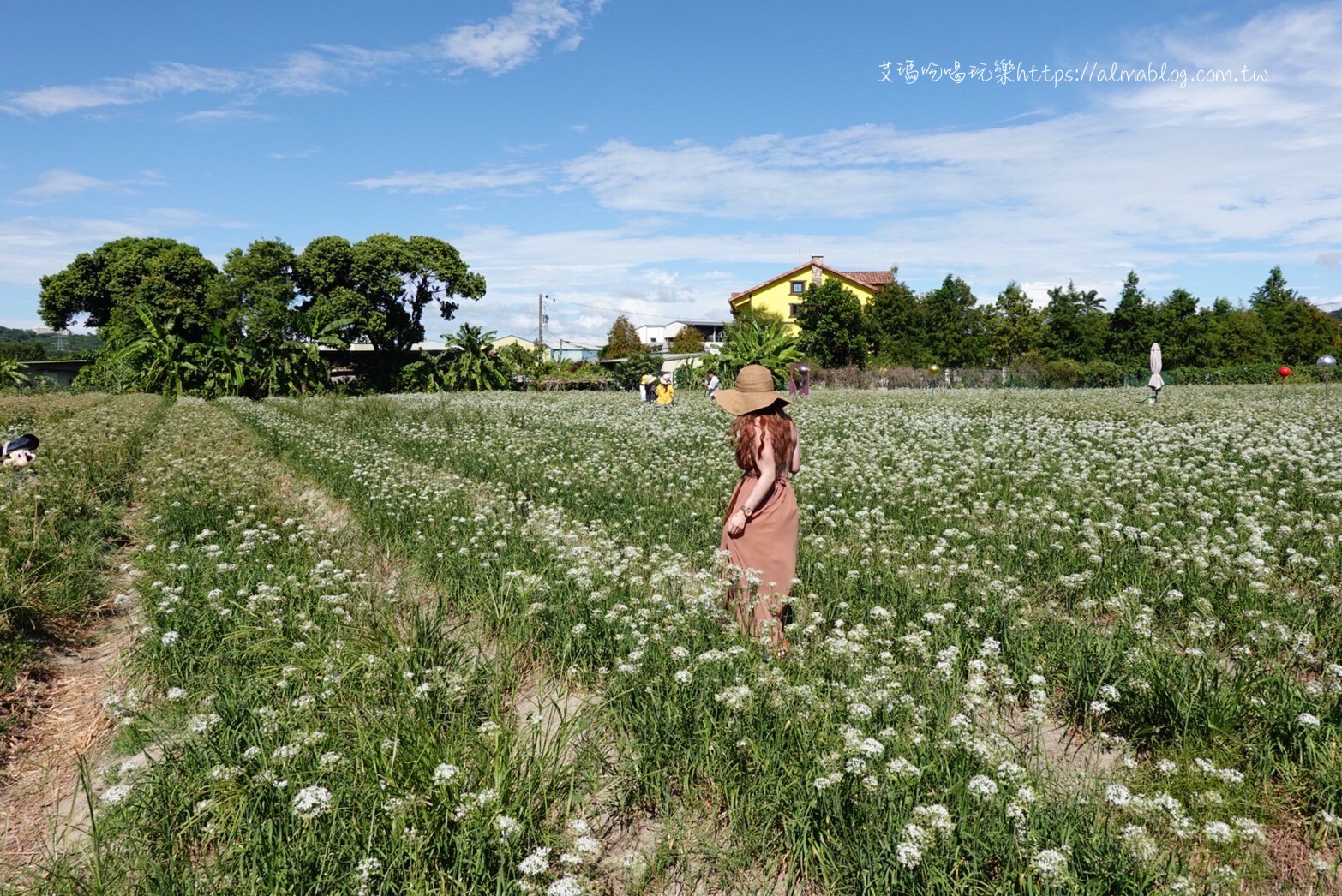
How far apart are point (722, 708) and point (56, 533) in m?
7.05

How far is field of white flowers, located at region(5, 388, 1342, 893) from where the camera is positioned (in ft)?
9.52

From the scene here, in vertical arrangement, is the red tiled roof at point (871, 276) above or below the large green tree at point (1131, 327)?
above

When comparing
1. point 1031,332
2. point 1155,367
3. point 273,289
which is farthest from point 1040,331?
point 273,289

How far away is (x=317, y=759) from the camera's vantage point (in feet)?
11.5

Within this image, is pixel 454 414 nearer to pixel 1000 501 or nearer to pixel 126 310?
pixel 1000 501

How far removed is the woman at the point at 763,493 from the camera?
5.34 meters

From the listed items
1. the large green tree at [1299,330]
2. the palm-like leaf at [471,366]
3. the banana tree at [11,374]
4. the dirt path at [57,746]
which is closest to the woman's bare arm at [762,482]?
the dirt path at [57,746]

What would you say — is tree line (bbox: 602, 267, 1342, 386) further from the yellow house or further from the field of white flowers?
the field of white flowers

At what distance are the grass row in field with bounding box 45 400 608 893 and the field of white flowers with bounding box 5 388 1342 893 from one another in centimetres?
2

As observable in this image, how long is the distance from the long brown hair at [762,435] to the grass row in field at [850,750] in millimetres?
978

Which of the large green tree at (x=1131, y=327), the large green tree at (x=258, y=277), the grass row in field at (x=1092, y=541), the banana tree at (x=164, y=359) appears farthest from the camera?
the large green tree at (x=1131, y=327)

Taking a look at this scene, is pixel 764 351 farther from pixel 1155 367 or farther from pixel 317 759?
pixel 317 759

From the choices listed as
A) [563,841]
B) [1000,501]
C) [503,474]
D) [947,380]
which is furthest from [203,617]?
[947,380]

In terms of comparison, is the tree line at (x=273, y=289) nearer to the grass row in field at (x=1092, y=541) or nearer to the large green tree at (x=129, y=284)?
the large green tree at (x=129, y=284)
